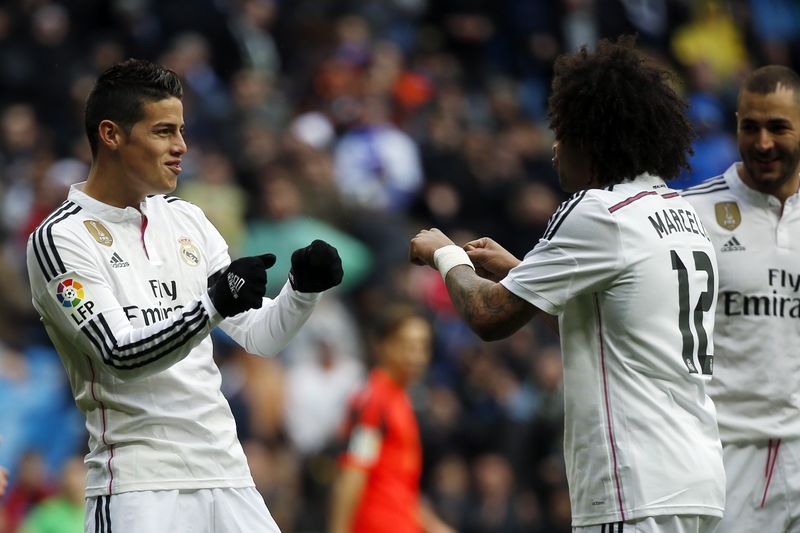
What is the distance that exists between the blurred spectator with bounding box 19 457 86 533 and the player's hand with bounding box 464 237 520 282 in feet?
15.0

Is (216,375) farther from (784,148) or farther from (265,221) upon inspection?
(265,221)

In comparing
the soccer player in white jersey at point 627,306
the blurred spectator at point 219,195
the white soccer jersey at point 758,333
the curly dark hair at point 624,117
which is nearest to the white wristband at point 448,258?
the soccer player in white jersey at point 627,306

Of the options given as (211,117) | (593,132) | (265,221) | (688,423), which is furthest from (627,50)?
(211,117)

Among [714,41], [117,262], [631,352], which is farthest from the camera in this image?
[714,41]

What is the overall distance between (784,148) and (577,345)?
1.65 m

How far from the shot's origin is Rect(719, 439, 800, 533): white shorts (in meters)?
5.91

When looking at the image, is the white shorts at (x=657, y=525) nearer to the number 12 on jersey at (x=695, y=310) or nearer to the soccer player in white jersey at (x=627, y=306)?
the soccer player in white jersey at (x=627, y=306)

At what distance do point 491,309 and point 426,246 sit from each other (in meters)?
0.54

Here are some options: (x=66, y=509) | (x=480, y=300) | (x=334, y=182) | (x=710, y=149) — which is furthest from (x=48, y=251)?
(x=710, y=149)

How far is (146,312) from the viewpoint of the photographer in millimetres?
5195

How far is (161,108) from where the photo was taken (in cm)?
538

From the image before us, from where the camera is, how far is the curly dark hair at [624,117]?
5.05 metres

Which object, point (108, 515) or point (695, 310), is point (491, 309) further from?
point (108, 515)

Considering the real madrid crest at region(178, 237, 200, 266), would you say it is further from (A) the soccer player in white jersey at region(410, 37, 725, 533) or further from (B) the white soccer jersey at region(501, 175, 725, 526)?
(B) the white soccer jersey at region(501, 175, 725, 526)
